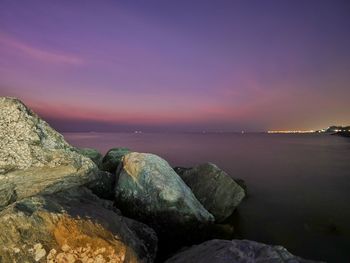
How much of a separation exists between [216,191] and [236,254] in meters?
4.79

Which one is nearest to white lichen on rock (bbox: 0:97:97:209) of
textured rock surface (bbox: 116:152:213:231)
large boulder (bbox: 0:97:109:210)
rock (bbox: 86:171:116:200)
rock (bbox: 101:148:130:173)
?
large boulder (bbox: 0:97:109:210)

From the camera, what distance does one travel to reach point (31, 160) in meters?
5.66

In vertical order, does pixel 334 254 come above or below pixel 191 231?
below

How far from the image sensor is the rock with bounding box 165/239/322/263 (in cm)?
467

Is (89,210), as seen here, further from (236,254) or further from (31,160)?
(236,254)

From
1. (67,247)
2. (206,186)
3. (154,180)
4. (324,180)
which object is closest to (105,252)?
(67,247)

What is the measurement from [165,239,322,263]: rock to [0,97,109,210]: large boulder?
280cm

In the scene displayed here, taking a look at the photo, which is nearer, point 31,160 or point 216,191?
point 31,160

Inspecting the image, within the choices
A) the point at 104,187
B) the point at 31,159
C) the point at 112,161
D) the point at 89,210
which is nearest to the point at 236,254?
the point at 89,210

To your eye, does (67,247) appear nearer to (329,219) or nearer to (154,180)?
(154,180)

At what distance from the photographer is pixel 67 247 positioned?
14.0ft

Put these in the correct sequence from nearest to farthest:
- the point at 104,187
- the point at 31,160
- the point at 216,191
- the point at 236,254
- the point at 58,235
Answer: the point at 58,235 → the point at 236,254 → the point at 31,160 → the point at 104,187 → the point at 216,191

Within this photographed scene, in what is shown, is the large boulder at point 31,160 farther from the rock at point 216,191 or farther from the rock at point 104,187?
the rock at point 216,191

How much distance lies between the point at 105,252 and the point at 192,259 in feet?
5.66
